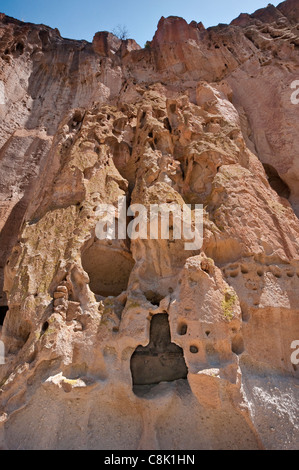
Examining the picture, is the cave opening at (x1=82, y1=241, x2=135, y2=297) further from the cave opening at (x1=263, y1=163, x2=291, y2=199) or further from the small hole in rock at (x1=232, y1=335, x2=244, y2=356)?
the cave opening at (x1=263, y1=163, x2=291, y2=199)

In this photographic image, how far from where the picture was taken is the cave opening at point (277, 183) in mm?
9039

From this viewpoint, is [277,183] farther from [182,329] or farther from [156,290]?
[182,329]

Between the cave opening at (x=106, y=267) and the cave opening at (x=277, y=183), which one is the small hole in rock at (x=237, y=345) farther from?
the cave opening at (x=277, y=183)

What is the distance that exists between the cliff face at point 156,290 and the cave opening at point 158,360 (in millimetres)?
23

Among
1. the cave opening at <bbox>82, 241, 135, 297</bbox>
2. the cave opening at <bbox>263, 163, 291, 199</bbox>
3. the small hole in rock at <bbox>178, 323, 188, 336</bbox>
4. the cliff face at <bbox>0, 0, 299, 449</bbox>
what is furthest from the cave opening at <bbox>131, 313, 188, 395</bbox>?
the cave opening at <bbox>263, 163, 291, 199</bbox>

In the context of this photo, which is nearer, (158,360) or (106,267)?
(158,360)

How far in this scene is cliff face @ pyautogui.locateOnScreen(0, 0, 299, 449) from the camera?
171 inches

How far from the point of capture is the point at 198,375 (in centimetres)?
426

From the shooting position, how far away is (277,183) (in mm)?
9281

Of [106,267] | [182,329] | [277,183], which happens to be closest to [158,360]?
[182,329]

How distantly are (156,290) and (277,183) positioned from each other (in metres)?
5.82

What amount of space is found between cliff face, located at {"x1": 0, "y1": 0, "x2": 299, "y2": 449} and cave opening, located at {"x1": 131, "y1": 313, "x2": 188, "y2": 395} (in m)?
0.02
